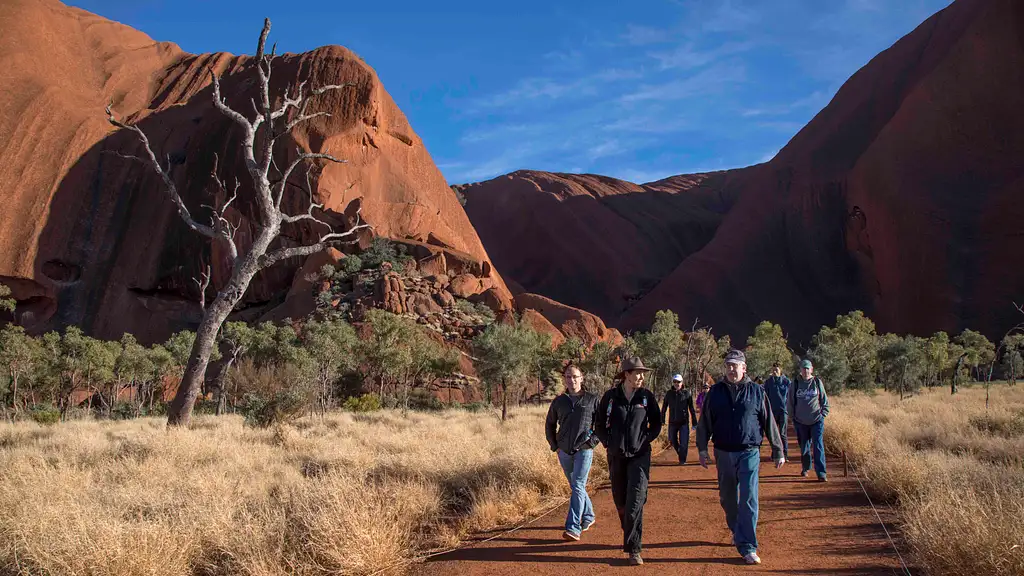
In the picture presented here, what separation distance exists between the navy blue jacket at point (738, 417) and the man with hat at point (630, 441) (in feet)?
1.96

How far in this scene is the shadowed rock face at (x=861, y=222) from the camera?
5934cm

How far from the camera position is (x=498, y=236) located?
363 ft

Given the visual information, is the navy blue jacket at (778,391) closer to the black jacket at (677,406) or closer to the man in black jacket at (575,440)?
the black jacket at (677,406)

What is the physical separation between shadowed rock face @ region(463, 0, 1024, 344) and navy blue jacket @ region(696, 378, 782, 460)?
63551mm

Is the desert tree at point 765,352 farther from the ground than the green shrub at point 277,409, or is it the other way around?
the desert tree at point 765,352

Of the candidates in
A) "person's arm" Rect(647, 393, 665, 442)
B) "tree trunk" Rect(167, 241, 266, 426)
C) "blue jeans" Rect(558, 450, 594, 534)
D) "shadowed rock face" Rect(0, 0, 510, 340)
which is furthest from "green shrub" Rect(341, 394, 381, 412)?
"person's arm" Rect(647, 393, 665, 442)

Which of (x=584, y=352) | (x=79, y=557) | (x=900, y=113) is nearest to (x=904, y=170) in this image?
(x=900, y=113)

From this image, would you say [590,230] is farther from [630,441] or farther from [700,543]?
[630,441]

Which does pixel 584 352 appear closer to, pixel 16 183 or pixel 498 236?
pixel 16 183

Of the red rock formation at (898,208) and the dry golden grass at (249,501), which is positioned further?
the red rock formation at (898,208)

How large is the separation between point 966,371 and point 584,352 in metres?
37.4

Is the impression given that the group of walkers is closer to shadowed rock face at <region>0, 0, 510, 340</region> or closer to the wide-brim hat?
the wide-brim hat

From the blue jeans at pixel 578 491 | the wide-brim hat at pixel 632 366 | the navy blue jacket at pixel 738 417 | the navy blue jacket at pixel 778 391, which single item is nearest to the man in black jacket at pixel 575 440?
the blue jeans at pixel 578 491

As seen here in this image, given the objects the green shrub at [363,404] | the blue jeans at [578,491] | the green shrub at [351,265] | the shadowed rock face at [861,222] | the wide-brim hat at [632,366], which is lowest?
the green shrub at [363,404]
